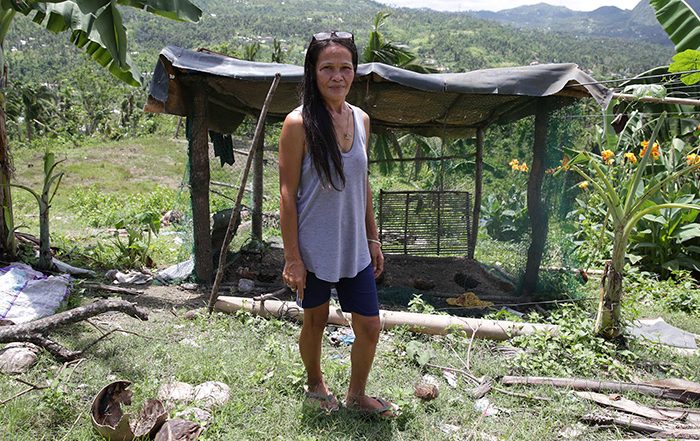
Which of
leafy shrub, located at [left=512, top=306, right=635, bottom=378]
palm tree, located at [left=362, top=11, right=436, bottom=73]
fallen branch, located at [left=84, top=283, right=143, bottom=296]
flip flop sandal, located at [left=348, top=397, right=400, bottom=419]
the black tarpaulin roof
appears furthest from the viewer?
palm tree, located at [left=362, top=11, right=436, bottom=73]

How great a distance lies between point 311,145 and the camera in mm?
2357

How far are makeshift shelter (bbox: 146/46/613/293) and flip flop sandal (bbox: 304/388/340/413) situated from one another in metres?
2.94

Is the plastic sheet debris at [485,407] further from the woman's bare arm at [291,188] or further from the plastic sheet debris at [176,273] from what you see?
the plastic sheet debris at [176,273]

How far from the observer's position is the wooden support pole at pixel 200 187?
536 cm

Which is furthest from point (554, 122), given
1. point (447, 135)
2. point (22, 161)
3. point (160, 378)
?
point (22, 161)

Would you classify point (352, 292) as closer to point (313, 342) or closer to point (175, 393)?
point (313, 342)

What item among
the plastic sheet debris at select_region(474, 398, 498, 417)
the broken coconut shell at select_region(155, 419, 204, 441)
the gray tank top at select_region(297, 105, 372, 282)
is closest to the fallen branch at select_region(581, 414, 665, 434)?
the plastic sheet debris at select_region(474, 398, 498, 417)

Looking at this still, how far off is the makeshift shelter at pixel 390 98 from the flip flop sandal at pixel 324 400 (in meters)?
2.94

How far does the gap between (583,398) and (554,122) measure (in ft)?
9.91

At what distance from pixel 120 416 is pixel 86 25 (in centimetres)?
389

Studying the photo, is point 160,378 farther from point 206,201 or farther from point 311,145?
point 206,201

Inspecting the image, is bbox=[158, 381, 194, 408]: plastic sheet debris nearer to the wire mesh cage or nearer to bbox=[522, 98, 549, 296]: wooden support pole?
bbox=[522, 98, 549, 296]: wooden support pole

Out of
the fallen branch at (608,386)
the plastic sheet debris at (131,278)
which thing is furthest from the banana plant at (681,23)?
the plastic sheet debris at (131,278)

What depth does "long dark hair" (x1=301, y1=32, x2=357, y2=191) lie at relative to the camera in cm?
235
